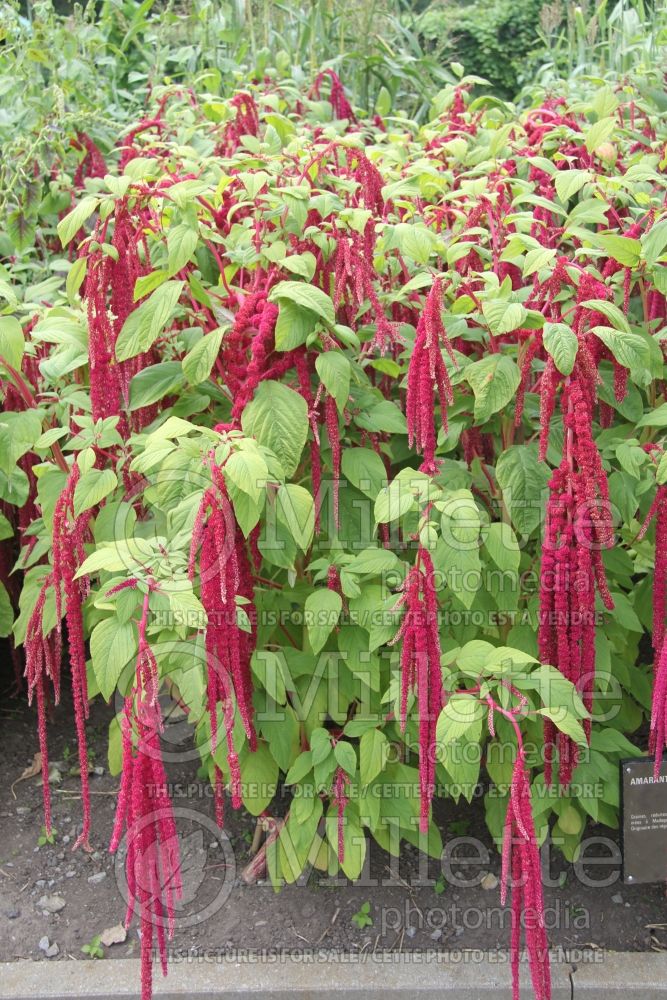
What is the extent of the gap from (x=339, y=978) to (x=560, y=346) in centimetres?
137

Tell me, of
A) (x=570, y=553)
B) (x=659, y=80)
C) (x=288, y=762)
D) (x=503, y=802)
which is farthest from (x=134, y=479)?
(x=659, y=80)

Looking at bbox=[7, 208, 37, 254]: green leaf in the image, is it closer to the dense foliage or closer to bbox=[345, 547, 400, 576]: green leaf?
the dense foliage

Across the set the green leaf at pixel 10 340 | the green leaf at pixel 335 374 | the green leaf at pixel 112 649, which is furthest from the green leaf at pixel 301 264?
the green leaf at pixel 112 649

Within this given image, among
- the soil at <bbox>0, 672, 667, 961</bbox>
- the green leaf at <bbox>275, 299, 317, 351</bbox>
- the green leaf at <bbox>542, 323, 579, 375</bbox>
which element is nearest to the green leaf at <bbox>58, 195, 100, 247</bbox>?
the green leaf at <bbox>275, 299, 317, 351</bbox>

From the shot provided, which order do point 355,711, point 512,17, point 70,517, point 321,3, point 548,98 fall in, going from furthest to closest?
point 512,17
point 321,3
point 548,98
point 355,711
point 70,517

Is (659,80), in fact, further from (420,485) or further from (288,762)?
(288,762)

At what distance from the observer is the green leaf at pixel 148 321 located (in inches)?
64.8

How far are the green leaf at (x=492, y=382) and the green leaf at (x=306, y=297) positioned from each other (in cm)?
29

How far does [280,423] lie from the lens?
1.58 m

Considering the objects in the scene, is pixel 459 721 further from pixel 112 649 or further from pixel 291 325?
pixel 291 325

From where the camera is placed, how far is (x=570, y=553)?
4.91 feet

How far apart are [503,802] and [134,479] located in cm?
106

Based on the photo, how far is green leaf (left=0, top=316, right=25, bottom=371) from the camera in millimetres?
1745

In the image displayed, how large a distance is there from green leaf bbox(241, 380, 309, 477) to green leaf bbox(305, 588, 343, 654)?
25 cm
